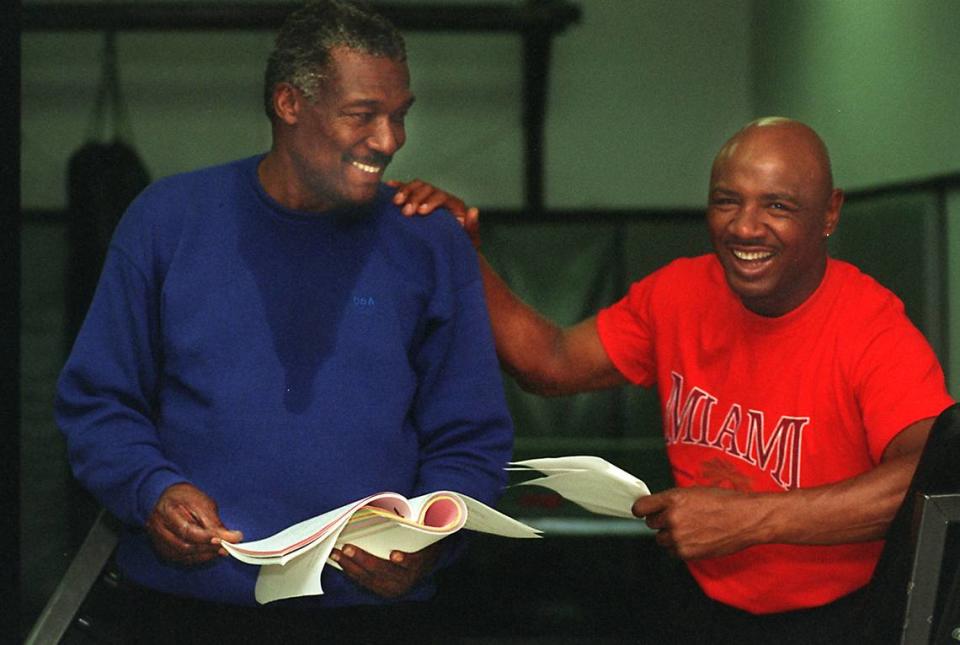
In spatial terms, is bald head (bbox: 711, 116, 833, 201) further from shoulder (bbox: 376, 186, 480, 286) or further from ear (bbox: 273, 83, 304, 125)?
ear (bbox: 273, 83, 304, 125)

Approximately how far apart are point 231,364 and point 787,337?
2.36 feet

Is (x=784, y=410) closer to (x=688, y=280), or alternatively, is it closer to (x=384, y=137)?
(x=688, y=280)

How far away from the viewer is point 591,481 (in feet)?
4.37

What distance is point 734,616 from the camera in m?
1.62

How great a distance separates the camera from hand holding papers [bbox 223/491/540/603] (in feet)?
3.84

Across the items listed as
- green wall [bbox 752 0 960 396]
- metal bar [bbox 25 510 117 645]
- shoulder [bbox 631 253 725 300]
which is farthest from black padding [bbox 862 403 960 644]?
green wall [bbox 752 0 960 396]

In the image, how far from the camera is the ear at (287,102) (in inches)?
55.2

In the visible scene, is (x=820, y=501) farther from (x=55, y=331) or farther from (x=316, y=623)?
(x=55, y=331)

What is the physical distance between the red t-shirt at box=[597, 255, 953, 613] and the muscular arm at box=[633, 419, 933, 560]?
0.06m

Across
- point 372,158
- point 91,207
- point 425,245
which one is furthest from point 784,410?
point 91,207

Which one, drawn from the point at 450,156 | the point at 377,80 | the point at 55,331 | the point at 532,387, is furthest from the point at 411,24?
the point at 377,80

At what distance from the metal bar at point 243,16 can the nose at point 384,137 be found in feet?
7.11

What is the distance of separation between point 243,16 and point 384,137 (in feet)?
7.65

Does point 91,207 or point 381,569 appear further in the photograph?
point 91,207
